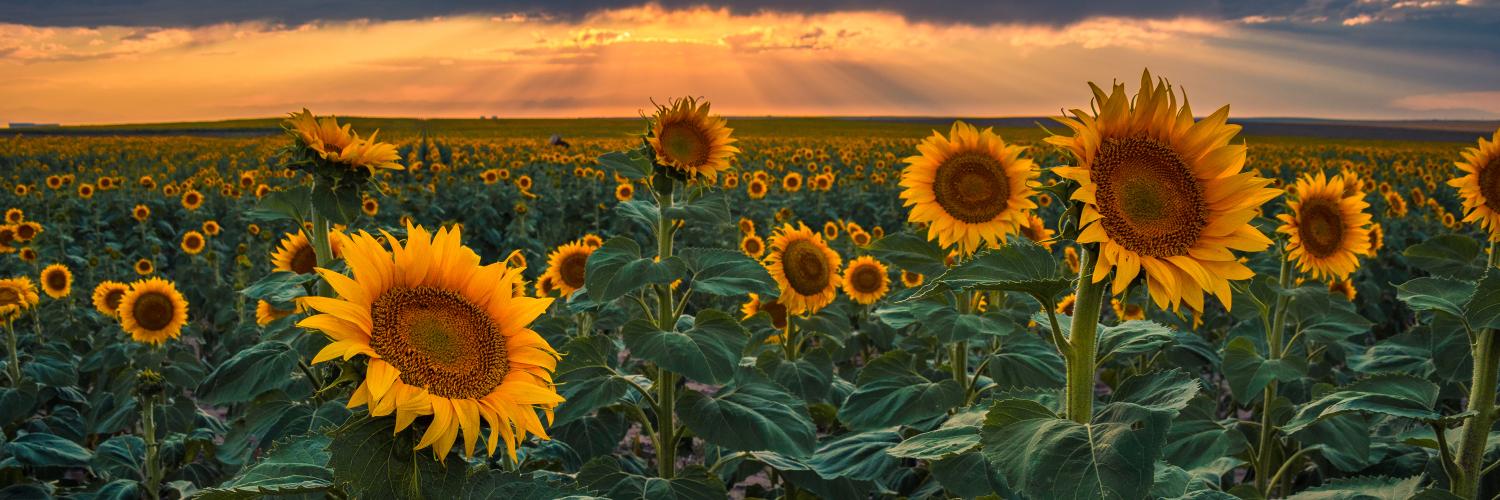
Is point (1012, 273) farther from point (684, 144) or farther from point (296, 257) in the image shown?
point (296, 257)

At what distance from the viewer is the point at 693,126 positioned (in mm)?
3811

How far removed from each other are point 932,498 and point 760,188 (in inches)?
399

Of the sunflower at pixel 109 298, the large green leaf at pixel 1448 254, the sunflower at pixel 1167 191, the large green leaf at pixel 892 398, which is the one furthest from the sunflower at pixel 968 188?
the sunflower at pixel 109 298

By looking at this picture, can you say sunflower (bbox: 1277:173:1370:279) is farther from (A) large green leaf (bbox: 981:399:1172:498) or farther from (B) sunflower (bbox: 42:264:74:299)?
(B) sunflower (bbox: 42:264:74:299)

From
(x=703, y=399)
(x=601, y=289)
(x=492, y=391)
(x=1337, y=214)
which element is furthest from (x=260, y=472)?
(x=1337, y=214)

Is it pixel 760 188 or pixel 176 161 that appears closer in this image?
pixel 760 188

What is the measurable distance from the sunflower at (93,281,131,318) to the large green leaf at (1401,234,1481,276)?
293 inches

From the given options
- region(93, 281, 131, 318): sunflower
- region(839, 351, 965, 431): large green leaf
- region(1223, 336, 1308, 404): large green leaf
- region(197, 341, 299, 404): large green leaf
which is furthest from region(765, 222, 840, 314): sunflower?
region(93, 281, 131, 318): sunflower

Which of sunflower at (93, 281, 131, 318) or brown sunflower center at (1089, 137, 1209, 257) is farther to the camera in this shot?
sunflower at (93, 281, 131, 318)

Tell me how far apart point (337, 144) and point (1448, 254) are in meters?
4.32

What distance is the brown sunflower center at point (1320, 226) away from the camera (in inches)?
179

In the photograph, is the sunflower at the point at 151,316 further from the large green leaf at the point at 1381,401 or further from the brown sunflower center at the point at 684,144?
the large green leaf at the point at 1381,401

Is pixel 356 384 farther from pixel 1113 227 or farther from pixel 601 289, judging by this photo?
pixel 1113 227

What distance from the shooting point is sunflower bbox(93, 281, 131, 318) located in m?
6.34
